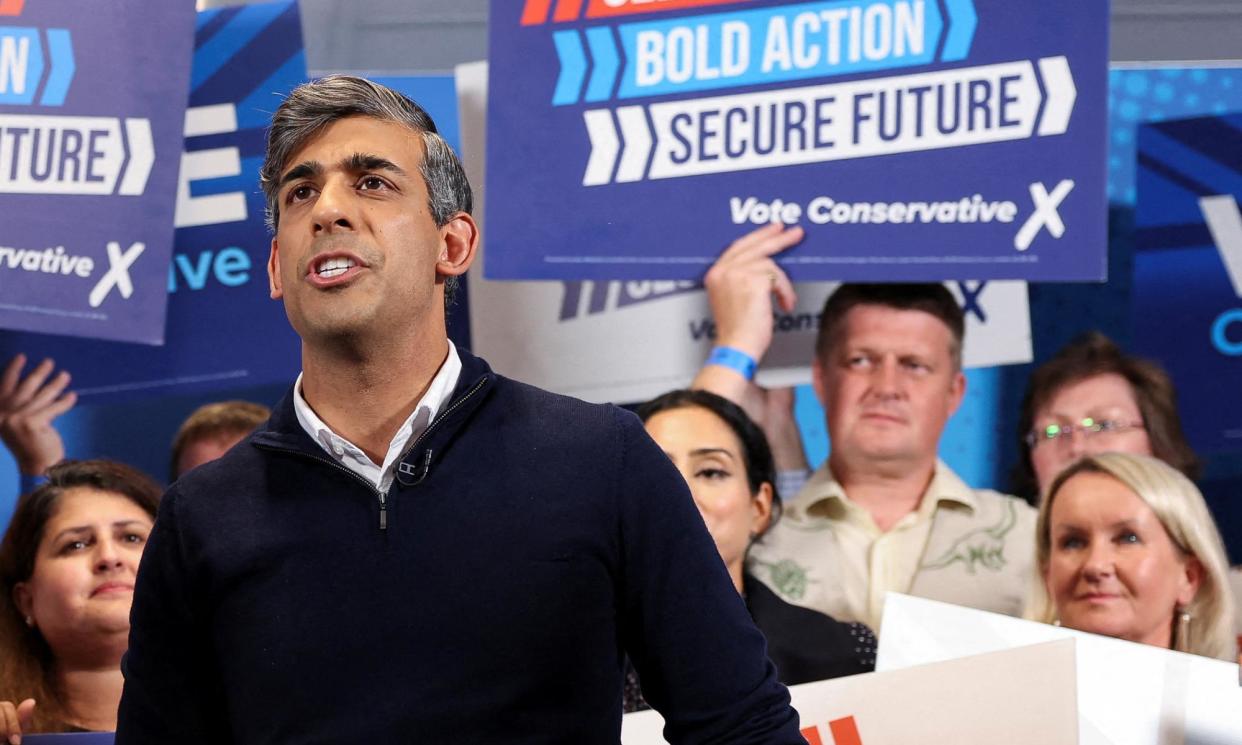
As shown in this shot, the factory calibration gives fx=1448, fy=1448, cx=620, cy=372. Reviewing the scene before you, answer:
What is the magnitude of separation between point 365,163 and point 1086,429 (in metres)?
2.11

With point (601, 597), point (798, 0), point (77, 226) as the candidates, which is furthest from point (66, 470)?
point (601, 597)

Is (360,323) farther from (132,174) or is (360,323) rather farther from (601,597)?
(132,174)

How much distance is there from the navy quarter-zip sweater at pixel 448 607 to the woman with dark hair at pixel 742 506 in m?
1.63

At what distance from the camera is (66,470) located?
10.1 ft

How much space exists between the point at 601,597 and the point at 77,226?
7.53 feet

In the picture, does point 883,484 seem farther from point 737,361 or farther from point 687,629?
point 687,629

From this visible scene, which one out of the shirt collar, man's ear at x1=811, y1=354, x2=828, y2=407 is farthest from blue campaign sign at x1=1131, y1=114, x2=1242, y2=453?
man's ear at x1=811, y1=354, x2=828, y2=407

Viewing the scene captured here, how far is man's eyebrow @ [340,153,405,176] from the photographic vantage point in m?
1.41

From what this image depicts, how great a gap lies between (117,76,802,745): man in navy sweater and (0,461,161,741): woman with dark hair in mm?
1634

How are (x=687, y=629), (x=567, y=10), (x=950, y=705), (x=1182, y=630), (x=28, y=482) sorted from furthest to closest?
(x=28, y=482) < (x=567, y=10) < (x=1182, y=630) < (x=950, y=705) < (x=687, y=629)

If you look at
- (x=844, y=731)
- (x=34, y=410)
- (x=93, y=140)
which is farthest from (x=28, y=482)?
(x=844, y=731)

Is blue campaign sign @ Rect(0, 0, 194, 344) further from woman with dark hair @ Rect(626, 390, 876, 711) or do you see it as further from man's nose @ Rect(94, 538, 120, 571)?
woman with dark hair @ Rect(626, 390, 876, 711)

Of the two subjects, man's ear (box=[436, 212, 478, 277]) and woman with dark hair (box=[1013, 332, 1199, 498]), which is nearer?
man's ear (box=[436, 212, 478, 277])

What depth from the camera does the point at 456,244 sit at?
1491 millimetres
